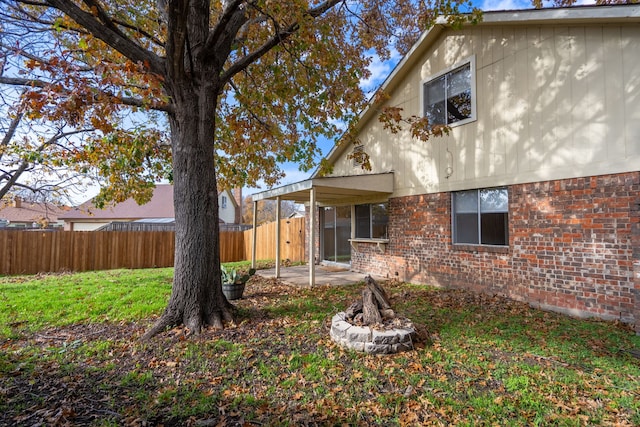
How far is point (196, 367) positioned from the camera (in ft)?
12.6

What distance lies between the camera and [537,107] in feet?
20.7

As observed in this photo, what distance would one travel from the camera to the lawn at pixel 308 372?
2912mm

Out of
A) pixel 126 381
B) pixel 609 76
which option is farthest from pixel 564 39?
pixel 126 381

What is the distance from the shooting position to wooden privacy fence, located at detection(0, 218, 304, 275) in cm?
1213

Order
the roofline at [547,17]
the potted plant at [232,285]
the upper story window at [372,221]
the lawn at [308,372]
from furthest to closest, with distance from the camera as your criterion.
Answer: the upper story window at [372,221], the potted plant at [232,285], the roofline at [547,17], the lawn at [308,372]

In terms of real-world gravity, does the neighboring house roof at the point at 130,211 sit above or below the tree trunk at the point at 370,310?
above

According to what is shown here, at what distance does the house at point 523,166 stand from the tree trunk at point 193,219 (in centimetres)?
349

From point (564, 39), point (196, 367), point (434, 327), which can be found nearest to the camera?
point (196, 367)

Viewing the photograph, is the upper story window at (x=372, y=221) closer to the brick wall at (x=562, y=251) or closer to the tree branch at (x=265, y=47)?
the brick wall at (x=562, y=251)

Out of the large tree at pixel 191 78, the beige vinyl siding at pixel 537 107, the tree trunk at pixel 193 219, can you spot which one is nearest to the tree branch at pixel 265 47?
the large tree at pixel 191 78

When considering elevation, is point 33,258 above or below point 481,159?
below

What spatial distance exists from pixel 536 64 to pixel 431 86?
270 centimetres

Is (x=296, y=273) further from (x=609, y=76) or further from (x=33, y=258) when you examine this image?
(x=33, y=258)

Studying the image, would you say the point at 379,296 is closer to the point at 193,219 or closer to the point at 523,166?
the point at 193,219
